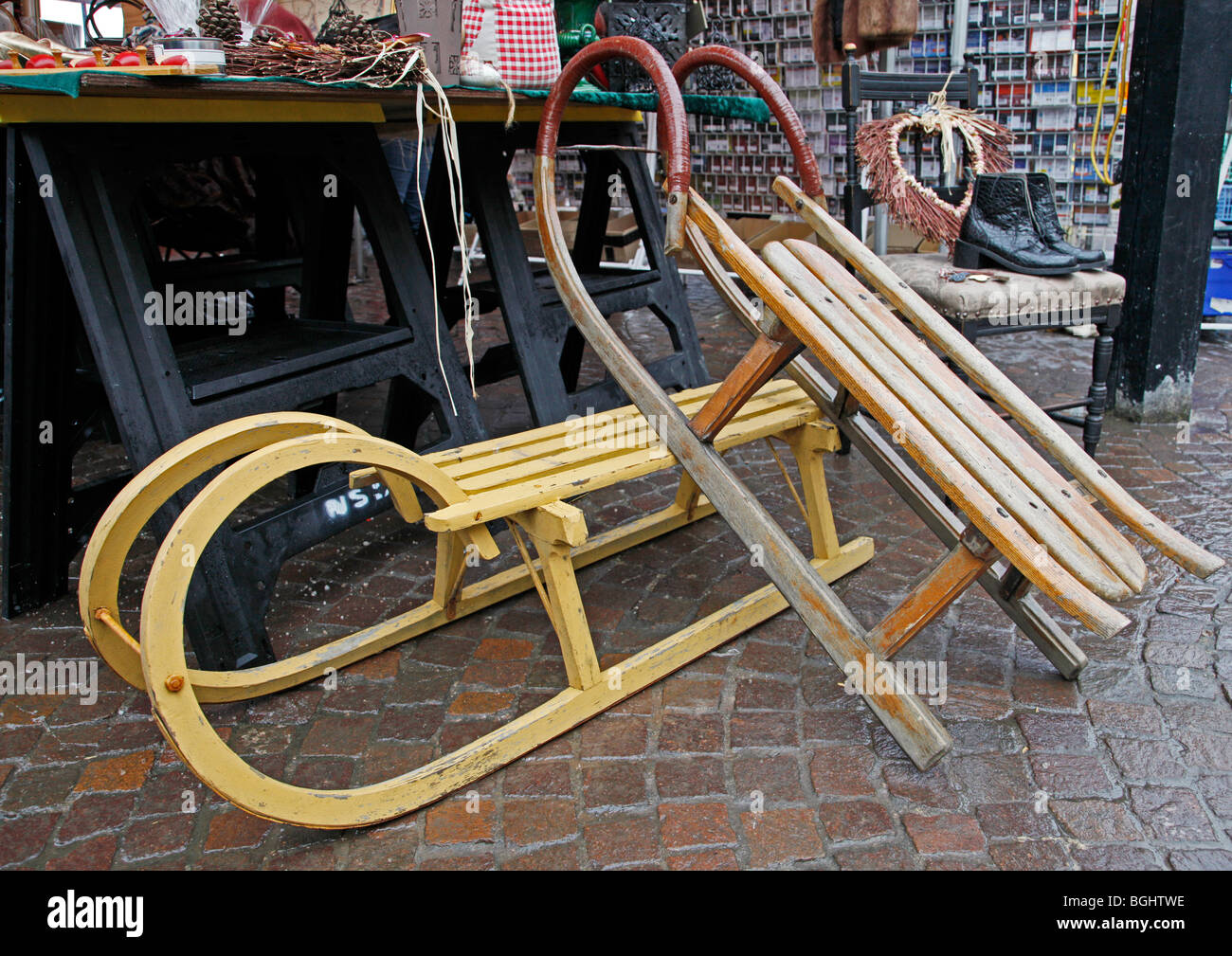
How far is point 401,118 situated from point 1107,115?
5.95m

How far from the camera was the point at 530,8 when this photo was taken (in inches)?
126

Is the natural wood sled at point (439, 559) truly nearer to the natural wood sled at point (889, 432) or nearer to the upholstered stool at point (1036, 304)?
the natural wood sled at point (889, 432)

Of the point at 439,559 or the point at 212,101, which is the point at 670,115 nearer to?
the point at 212,101

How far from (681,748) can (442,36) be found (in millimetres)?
2239

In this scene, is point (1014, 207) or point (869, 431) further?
point (1014, 207)

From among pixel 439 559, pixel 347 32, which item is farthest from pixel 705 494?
pixel 347 32

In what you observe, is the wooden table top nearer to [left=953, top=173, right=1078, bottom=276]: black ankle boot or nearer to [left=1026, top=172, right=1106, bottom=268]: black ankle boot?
[left=953, top=173, right=1078, bottom=276]: black ankle boot

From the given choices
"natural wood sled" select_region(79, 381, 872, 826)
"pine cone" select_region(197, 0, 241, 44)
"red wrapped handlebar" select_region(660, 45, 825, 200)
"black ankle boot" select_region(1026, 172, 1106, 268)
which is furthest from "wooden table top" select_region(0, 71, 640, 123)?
"black ankle boot" select_region(1026, 172, 1106, 268)

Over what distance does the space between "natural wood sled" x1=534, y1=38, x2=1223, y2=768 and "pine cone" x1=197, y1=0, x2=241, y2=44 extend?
98 cm

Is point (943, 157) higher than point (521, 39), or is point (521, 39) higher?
point (521, 39)

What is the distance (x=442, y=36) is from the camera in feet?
9.93

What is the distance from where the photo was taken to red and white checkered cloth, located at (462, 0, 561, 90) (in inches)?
122
